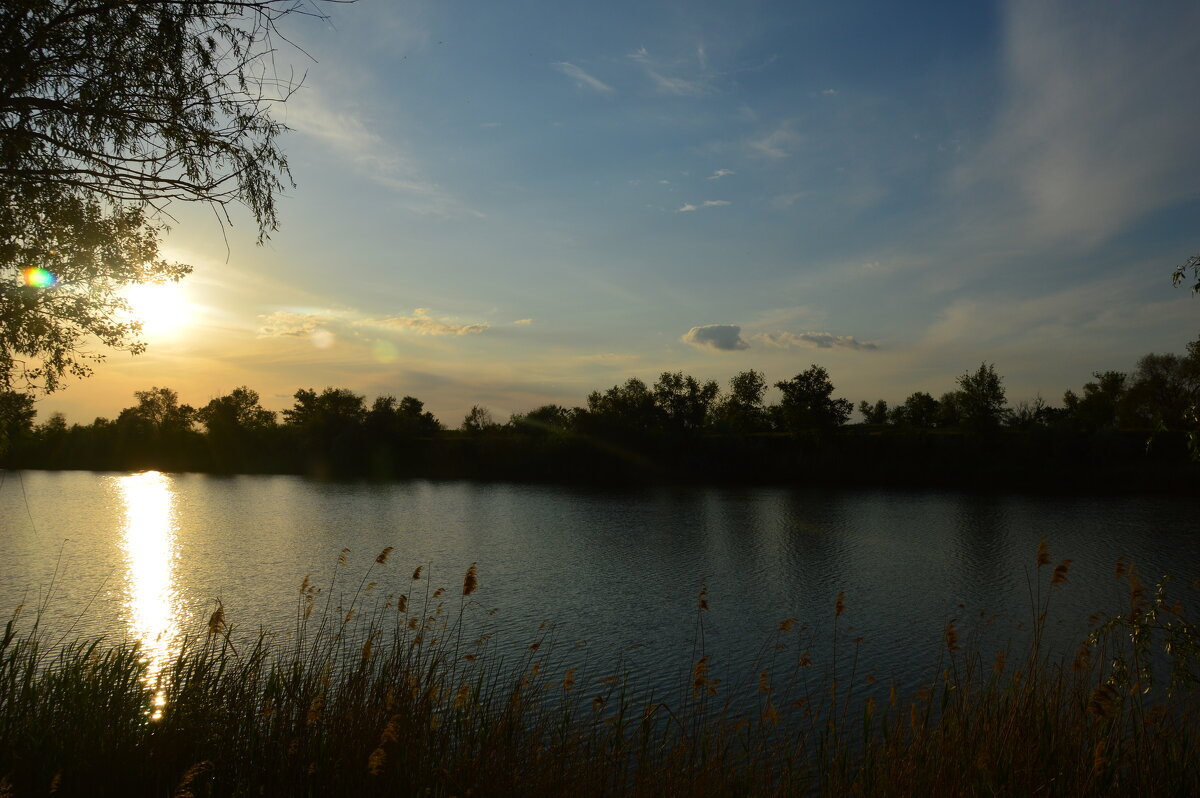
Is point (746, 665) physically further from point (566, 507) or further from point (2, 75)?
point (566, 507)

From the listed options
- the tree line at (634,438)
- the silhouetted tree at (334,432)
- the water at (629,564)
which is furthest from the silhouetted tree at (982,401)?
the silhouetted tree at (334,432)

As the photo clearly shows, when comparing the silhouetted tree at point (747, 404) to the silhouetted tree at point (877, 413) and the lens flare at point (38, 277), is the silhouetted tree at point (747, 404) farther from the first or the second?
the lens flare at point (38, 277)

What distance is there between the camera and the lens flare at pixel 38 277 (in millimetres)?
7741

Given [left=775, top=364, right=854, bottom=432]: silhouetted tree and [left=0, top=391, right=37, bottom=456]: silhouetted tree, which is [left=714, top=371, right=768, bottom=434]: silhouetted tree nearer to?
[left=775, top=364, right=854, bottom=432]: silhouetted tree

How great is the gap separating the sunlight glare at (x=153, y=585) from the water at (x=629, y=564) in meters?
0.09

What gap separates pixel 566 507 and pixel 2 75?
1373 inches

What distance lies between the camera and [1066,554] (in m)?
24.3

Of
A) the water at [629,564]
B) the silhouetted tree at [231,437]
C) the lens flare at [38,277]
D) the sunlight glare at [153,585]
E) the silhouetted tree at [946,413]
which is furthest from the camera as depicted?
the silhouetted tree at [946,413]

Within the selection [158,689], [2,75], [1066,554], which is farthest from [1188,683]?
[1066,554]

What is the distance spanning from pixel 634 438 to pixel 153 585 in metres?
51.4

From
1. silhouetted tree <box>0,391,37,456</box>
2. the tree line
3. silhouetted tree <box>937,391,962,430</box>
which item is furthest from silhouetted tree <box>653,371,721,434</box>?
silhouetted tree <box>0,391,37,456</box>

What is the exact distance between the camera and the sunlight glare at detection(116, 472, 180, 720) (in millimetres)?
12070

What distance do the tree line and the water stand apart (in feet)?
62.4

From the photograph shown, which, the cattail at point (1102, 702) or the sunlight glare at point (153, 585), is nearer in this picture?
the cattail at point (1102, 702)
